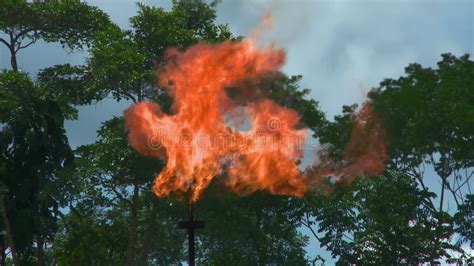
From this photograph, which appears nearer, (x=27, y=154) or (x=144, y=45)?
(x=27, y=154)

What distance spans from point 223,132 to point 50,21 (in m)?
13.4

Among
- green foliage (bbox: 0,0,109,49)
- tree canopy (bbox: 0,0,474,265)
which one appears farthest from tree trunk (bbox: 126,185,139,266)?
green foliage (bbox: 0,0,109,49)

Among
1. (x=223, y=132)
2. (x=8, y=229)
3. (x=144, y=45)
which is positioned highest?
(x=144, y=45)

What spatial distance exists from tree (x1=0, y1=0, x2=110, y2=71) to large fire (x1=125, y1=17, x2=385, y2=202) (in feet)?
16.5

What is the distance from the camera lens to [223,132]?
2873 cm

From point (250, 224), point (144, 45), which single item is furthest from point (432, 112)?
point (144, 45)

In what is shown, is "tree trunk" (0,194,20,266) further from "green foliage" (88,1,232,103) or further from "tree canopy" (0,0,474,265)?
"green foliage" (88,1,232,103)

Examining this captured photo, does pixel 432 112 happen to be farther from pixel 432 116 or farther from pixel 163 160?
pixel 163 160

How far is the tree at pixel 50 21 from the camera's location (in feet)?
119

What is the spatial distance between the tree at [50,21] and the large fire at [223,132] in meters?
5.02

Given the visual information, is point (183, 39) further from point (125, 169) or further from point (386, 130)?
point (386, 130)

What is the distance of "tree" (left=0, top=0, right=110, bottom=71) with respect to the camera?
36156mm

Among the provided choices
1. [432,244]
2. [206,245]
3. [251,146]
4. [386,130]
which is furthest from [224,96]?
[206,245]

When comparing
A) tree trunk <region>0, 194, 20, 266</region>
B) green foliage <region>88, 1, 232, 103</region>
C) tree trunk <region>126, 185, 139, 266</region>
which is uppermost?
green foliage <region>88, 1, 232, 103</region>
